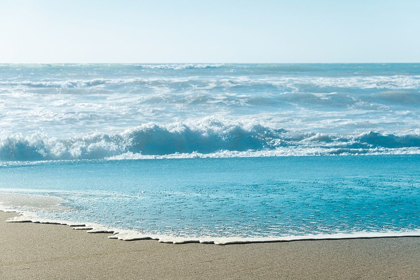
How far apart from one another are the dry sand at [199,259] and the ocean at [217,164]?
0.34 m

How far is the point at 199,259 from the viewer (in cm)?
456

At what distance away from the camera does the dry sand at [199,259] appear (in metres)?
4.16

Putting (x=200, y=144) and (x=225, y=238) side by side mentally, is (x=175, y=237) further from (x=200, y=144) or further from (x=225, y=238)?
(x=200, y=144)

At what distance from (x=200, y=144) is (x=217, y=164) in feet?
10.9

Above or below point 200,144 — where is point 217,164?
above

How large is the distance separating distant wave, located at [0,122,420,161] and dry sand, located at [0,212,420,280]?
8144 mm

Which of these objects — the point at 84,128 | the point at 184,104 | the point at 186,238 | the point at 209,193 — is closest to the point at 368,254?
the point at 186,238

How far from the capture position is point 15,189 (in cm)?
853

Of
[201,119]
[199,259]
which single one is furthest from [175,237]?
[201,119]

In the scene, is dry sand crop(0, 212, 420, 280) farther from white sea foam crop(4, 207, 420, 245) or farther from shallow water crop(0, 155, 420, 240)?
shallow water crop(0, 155, 420, 240)

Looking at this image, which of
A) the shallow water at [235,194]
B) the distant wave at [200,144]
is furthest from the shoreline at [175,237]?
the distant wave at [200,144]

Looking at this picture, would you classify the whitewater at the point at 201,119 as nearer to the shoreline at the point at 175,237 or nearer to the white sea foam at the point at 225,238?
the shoreline at the point at 175,237

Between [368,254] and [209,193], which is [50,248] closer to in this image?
[368,254]

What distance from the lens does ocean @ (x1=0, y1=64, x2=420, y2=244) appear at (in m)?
6.07
